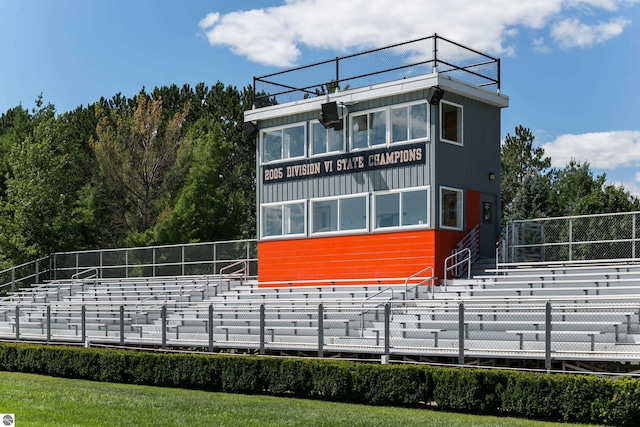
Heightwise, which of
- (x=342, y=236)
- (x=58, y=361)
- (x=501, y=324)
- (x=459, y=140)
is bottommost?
(x=58, y=361)

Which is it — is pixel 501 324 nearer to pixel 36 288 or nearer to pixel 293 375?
pixel 293 375

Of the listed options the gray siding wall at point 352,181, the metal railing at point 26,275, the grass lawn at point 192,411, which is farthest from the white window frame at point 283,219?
the metal railing at point 26,275

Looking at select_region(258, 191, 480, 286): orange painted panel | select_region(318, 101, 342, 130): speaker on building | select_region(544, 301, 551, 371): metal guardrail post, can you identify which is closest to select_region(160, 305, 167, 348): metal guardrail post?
select_region(258, 191, 480, 286): orange painted panel

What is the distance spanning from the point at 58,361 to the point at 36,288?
42.4 ft

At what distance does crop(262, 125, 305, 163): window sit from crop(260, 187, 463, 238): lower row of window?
150 cm

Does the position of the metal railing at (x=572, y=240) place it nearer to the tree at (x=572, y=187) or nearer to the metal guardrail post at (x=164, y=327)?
the metal guardrail post at (x=164, y=327)

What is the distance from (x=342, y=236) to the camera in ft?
82.4

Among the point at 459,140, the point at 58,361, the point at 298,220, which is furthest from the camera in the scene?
the point at 298,220

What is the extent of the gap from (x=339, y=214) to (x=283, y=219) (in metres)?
2.30

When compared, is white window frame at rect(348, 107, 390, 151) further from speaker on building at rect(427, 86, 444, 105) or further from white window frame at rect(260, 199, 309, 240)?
white window frame at rect(260, 199, 309, 240)

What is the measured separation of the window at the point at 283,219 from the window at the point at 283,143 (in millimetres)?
1511

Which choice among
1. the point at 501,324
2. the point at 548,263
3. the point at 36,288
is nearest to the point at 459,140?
the point at 548,263

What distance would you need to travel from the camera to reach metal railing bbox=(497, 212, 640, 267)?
21.5 metres
